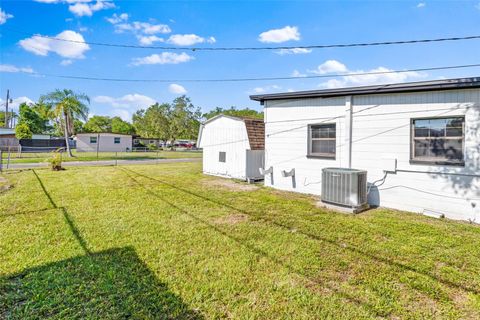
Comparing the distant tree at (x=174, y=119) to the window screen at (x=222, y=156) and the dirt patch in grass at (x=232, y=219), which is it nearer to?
the window screen at (x=222, y=156)

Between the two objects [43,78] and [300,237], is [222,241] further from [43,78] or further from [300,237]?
[43,78]

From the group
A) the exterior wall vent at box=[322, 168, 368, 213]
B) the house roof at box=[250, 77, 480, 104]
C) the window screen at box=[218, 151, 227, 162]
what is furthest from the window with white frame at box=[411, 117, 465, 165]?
the window screen at box=[218, 151, 227, 162]

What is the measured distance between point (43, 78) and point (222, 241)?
66.6 ft

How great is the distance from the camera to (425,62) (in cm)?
816

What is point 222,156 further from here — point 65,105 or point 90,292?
point 65,105

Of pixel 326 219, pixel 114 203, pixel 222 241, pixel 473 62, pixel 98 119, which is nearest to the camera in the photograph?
pixel 222 241

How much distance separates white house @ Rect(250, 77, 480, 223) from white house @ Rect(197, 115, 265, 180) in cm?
234

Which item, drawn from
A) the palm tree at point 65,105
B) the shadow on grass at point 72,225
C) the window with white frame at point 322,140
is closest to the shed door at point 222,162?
the window with white frame at point 322,140

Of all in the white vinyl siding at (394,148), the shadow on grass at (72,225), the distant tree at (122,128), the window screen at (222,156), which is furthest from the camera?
the distant tree at (122,128)

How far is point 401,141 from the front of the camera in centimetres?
600

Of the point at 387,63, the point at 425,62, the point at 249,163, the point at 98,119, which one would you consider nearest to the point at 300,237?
the point at 249,163

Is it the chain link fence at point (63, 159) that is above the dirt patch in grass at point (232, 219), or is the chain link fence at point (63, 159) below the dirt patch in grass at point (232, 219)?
above

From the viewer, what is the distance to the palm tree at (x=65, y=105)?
20875mm

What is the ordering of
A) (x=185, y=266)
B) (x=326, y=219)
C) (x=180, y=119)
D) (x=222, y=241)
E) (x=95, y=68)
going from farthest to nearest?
(x=180, y=119) → (x=95, y=68) → (x=326, y=219) → (x=222, y=241) → (x=185, y=266)
